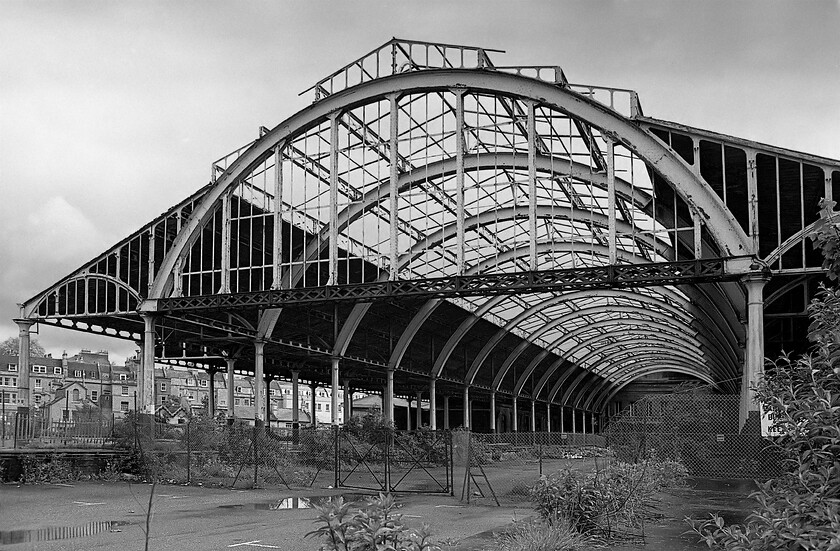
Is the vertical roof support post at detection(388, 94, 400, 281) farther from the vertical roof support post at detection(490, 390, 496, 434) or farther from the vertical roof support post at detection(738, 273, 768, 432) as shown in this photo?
the vertical roof support post at detection(490, 390, 496, 434)

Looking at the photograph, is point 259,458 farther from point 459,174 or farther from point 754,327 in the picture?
point 754,327

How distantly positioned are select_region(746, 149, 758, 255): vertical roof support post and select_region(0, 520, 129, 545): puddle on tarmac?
2046 centimetres

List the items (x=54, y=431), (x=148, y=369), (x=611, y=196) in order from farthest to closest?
(x=148, y=369) → (x=54, y=431) → (x=611, y=196)

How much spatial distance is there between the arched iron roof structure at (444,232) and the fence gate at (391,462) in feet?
18.2

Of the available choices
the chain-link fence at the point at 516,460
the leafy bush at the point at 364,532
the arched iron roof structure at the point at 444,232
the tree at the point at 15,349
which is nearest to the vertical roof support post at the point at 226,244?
the arched iron roof structure at the point at 444,232

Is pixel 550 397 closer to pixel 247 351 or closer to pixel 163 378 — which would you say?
pixel 247 351

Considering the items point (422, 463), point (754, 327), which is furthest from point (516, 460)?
point (754, 327)

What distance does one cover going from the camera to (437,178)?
38.7m

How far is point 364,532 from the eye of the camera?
6.86 metres

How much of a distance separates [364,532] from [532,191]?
24890mm

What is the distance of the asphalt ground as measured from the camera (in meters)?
15.8

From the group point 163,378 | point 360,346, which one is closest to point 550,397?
point 360,346

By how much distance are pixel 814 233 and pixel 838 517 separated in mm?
2674

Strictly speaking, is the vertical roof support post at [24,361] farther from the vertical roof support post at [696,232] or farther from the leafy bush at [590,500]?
the leafy bush at [590,500]
